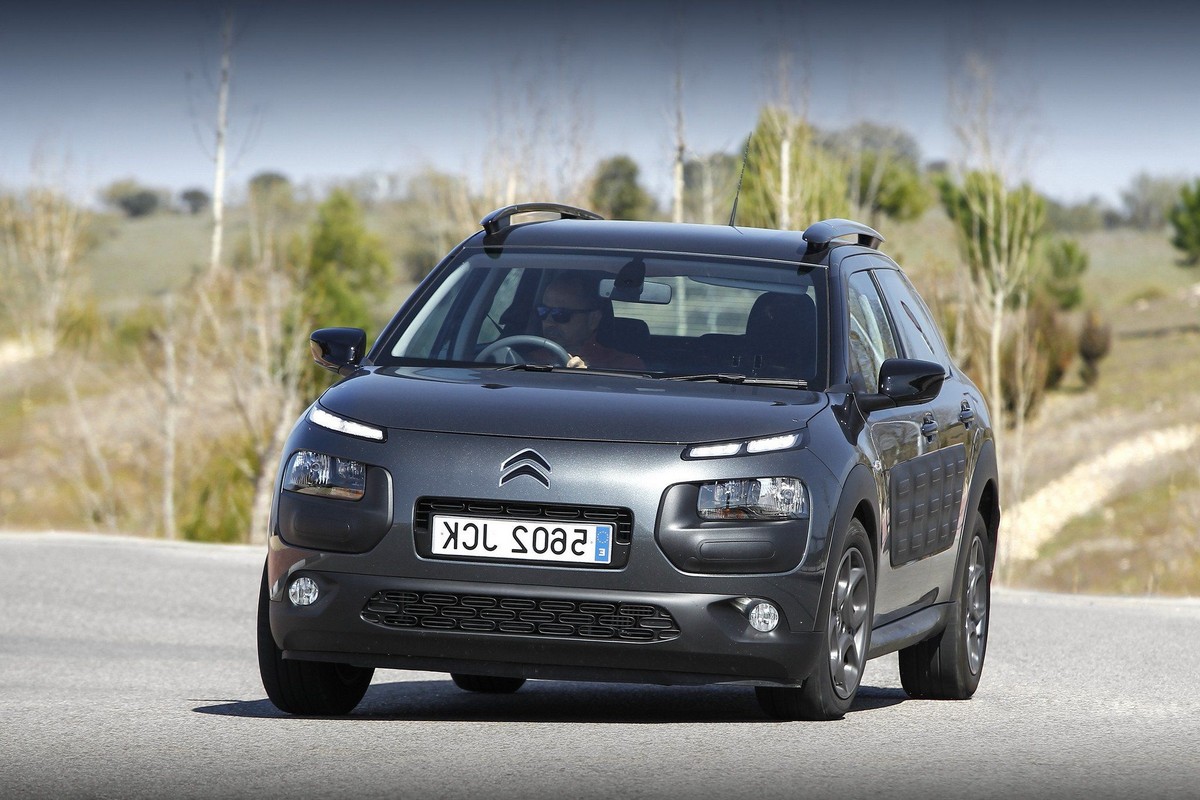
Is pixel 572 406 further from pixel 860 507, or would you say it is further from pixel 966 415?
pixel 966 415

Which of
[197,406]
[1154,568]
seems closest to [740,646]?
[197,406]

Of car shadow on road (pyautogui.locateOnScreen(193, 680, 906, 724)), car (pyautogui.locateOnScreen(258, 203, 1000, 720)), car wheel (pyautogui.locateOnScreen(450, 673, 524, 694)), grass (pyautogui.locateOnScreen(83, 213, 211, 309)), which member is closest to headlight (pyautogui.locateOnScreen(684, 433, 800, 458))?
car (pyautogui.locateOnScreen(258, 203, 1000, 720))

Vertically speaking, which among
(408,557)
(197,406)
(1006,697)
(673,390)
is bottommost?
(197,406)

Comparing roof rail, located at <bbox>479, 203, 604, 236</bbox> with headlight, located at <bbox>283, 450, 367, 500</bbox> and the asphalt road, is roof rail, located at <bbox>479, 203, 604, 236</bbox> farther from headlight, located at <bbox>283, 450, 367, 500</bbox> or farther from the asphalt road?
the asphalt road

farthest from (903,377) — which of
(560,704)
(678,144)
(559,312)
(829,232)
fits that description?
(678,144)

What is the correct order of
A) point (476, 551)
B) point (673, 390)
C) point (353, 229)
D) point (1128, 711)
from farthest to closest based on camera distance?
point (353, 229) → point (1128, 711) → point (673, 390) → point (476, 551)

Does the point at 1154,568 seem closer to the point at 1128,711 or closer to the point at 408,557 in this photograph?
the point at 1128,711

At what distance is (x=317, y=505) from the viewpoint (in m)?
6.37

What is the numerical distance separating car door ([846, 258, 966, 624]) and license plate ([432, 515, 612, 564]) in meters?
1.28

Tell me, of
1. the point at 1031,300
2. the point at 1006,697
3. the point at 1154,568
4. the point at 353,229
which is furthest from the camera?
the point at 353,229

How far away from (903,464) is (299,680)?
243 centimetres

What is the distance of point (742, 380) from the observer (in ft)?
22.7

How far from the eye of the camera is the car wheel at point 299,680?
679cm

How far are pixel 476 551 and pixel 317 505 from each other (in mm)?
585
